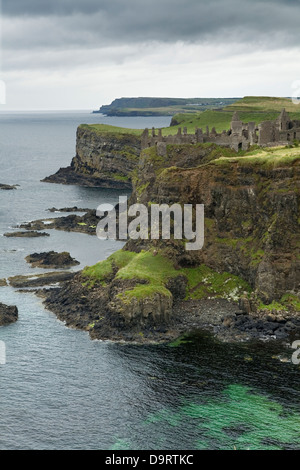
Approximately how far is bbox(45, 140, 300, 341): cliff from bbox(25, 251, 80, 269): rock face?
73.5 ft

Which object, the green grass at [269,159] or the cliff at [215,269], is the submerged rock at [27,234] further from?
the green grass at [269,159]

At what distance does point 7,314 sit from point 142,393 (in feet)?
119

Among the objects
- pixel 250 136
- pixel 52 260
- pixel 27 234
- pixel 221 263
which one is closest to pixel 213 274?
pixel 221 263

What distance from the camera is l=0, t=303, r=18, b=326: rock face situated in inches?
4646

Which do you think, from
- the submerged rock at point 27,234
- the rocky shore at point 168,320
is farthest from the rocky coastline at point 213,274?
the submerged rock at point 27,234

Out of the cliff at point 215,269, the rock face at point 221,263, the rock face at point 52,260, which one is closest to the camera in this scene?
the rock face at point 221,263

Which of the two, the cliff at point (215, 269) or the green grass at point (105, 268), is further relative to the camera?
the green grass at point (105, 268)

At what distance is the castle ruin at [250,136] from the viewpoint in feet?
485

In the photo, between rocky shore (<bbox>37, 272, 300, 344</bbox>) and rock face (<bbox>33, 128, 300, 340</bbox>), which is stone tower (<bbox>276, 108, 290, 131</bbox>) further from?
rocky shore (<bbox>37, 272, 300, 344</bbox>)

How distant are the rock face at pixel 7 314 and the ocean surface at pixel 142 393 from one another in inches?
57.3

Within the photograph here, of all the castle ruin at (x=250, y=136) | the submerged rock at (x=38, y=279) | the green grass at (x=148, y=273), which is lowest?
the submerged rock at (x=38, y=279)

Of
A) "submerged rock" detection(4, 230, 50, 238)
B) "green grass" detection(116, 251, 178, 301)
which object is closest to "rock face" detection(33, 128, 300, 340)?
"green grass" detection(116, 251, 178, 301)

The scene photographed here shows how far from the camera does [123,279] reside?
121188 millimetres
